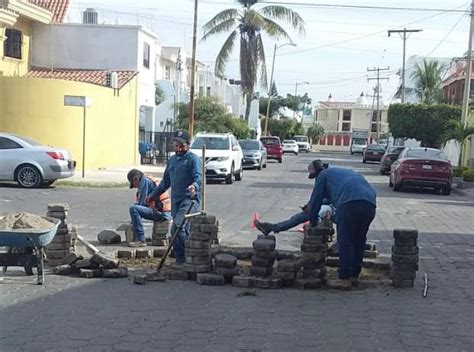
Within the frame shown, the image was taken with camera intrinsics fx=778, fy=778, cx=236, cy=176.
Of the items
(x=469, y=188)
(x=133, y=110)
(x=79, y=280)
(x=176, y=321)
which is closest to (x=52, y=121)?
(x=133, y=110)

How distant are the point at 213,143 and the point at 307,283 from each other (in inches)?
746

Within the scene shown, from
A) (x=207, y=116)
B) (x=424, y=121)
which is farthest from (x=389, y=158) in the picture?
(x=207, y=116)

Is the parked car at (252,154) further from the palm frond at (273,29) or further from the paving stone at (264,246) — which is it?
the paving stone at (264,246)

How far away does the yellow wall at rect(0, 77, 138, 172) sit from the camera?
2642 cm

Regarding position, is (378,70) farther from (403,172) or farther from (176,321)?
(176,321)

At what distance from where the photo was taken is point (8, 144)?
20.7 m

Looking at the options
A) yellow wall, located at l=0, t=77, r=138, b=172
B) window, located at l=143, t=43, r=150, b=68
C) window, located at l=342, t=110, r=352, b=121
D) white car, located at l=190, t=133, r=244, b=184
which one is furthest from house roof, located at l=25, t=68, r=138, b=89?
window, located at l=342, t=110, r=352, b=121

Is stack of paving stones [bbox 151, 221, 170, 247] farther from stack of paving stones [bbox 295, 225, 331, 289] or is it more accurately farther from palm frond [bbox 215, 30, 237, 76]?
palm frond [bbox 215, 30, 237, 76]

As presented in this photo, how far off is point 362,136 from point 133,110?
76741mm

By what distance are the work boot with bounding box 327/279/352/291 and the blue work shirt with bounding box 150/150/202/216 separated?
83.1 inches

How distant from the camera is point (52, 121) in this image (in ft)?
88.5

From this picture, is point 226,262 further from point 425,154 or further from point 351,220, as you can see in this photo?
point 425,154

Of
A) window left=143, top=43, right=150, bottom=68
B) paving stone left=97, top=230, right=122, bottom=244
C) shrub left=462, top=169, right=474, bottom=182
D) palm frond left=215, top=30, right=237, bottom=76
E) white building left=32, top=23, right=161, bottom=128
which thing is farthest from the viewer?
palm frond left=215, top=30, right=237, bottom=76

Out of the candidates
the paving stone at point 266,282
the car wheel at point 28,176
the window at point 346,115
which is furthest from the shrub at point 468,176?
the window at point 346,115
